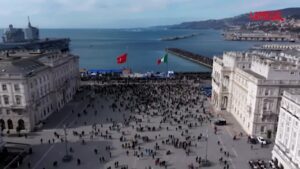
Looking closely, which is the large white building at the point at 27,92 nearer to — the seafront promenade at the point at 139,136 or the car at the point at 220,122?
the seafront promenade at the point at 139,136

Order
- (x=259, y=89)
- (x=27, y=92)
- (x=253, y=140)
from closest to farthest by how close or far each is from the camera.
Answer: (x=253, y=140) → (x=259, y=89) → (x=27, y=92)

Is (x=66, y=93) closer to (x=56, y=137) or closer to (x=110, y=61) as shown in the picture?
(x=56, y=137)

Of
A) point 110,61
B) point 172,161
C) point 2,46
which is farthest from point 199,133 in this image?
point 2,46

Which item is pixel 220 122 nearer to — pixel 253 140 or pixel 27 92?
pixel 253 140

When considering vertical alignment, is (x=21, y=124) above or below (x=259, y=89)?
below

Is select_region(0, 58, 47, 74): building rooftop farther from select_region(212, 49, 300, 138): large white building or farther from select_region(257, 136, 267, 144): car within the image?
select_region(257, 136, 267, 144): car

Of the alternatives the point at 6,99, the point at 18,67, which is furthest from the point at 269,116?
the point at 6,99


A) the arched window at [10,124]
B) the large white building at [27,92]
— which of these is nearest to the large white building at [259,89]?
the large white building at [27,92]

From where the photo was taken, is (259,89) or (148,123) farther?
(148,123)
